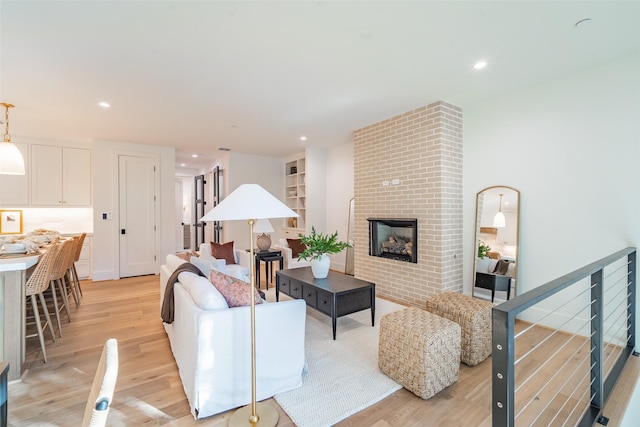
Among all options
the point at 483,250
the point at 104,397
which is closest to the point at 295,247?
the point at 483,250

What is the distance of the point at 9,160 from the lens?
3.15 m

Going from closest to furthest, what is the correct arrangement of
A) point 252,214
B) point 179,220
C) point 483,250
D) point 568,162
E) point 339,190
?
1. point 252,214
2. point 568,162
3. point 483,250
4. point 339,190
5. point 179,220

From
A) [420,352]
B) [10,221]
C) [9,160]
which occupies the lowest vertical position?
[420,352]

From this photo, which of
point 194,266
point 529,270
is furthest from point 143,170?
point 529,270

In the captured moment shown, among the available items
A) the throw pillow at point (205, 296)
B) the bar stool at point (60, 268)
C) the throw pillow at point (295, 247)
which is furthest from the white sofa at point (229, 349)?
the throw pillow at point (295, 247)

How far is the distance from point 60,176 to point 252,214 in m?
5.78

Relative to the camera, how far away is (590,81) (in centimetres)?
284

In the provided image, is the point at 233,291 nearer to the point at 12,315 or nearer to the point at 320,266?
the point at 320,266

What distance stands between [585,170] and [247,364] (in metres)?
3.58

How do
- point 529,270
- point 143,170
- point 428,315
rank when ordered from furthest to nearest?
point 143,170
point 529,270
point 428,315

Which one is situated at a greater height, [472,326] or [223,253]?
[223,253]

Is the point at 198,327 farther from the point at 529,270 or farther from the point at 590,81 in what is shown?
the point at 590,81

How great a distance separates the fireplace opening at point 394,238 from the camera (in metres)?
3.89

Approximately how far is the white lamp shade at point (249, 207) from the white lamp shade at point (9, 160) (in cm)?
315
